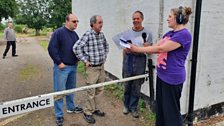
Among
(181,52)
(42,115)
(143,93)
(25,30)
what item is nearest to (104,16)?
(143,93)

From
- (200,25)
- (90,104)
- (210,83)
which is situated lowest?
(90,104)

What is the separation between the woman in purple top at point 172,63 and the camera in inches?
120

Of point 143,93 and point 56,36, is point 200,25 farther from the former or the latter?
point 56,36

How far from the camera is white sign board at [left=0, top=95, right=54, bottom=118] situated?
2.70m

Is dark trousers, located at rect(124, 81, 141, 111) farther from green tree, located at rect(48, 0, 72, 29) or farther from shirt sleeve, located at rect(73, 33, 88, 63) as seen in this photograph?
green tree, located at rect(48, 0, 72, 29)

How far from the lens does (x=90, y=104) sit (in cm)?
443

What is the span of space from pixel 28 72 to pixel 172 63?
6793mm

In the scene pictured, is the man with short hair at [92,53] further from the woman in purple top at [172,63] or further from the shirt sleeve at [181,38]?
the shirt sleeve at [181,38]

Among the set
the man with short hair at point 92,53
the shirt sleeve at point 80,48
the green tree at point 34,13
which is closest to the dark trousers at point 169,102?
the man with short hair at point 92,53

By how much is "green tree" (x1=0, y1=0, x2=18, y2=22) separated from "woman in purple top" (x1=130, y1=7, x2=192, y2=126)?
21676 mm

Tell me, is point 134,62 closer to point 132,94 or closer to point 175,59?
point 132,94

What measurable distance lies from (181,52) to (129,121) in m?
1.87

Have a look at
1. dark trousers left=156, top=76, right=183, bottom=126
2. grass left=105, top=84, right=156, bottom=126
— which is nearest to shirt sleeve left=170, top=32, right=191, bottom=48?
dark trousers left=156, top=76, right=183, bottom=126

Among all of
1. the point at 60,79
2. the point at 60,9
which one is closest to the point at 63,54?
the point at 60,79
